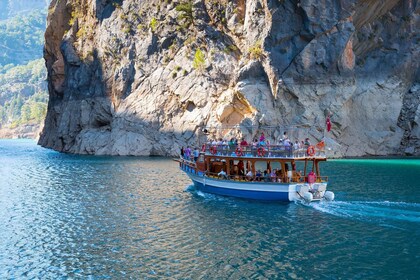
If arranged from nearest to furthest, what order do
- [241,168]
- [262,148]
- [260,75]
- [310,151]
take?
1. [310,151]
2. [262,148]
3. [241,168]
4. [260,75]

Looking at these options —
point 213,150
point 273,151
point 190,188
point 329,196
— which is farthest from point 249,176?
point 190,188

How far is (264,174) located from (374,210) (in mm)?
8758

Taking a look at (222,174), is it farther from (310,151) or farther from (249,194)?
(310,151)

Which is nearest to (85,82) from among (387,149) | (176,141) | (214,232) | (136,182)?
(176,141)

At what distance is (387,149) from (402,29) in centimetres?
2018

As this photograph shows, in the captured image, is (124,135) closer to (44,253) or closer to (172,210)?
(172,210)

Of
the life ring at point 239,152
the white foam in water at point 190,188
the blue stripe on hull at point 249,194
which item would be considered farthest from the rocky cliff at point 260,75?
the life ring at point 239,152

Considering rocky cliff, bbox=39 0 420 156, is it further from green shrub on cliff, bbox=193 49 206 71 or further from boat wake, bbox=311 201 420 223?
boat wake, bbox=311 201 420 223

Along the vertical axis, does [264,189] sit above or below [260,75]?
below

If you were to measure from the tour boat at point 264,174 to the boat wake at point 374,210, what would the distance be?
1.48 metres

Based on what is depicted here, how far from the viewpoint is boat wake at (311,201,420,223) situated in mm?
26172

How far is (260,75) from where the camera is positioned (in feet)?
225

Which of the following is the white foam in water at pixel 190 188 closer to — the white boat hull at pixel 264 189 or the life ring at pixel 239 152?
the white boat hull at pixel 264 189

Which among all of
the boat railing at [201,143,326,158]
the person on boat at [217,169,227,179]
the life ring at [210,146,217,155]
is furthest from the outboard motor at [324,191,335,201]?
the life ring at [210,146,217,155]
